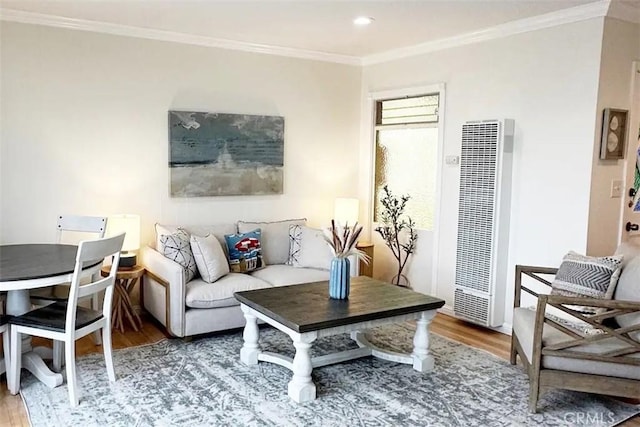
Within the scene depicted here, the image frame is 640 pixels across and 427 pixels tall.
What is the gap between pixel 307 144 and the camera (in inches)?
222

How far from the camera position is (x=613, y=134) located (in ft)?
13.0

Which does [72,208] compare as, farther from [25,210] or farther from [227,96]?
[227,96]

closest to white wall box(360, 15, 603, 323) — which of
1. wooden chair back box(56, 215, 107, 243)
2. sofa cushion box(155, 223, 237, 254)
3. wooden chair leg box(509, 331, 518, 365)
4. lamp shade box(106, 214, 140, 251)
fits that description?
wooden chair leg box(509, 331, 518, 365)

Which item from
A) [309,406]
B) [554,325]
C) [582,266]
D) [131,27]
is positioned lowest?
[309,406]

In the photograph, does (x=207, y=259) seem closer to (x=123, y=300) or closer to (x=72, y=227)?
(x=123, y=300)

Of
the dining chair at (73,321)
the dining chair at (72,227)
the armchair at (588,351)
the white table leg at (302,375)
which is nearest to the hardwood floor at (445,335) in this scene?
the dining chair at (72,227)

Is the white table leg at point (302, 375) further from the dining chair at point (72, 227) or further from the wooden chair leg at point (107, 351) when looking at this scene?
the dining chair at point (72, 227)

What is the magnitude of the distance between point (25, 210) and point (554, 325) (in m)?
3.92

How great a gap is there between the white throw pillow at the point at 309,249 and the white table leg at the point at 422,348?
1392 mm

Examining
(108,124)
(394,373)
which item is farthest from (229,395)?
(108,124)

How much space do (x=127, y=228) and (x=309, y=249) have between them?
1594 mm

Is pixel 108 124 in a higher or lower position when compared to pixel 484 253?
higher

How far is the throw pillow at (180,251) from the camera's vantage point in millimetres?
4277

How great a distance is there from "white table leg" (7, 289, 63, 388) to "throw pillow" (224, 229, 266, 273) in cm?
164
